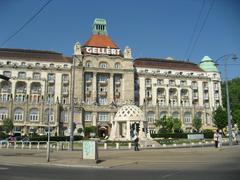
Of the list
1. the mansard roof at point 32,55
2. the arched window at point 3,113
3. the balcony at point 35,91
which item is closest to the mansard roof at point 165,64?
the mansard roof at point 32,55

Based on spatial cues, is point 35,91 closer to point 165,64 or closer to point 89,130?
point 89,130

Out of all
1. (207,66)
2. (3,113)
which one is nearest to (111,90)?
(3,113)

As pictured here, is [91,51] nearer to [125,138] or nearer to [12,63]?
[12,63]

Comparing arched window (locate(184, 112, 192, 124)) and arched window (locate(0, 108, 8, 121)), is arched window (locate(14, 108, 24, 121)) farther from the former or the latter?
arched window (locate(184, 112, 192, 124))

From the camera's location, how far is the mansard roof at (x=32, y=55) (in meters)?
89.1

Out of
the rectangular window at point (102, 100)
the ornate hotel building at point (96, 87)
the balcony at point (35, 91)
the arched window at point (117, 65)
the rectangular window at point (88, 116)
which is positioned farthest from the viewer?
the arched window at point (117, 65)

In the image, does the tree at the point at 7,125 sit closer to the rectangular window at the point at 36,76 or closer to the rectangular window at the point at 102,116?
the rectangular window at the point at 36,76

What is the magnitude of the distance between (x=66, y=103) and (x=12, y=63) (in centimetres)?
1991

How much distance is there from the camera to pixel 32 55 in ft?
302

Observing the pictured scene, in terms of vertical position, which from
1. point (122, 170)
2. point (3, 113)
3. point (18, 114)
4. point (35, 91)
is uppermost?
point (35, 91)

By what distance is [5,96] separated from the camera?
86375 millimetres

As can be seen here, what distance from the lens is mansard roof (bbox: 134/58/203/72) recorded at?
4063 inches

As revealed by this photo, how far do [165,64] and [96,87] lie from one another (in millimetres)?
29893

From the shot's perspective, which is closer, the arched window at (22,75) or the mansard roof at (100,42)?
the arched window at (22,75)
